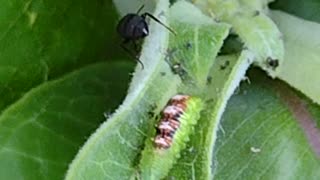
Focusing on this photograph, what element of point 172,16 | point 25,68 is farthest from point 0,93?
point 172,16

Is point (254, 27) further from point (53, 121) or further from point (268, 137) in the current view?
point (53, 121)

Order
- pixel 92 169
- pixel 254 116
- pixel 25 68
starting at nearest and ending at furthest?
pixel 92 169 → pixel 254 116 → pixel 25 68

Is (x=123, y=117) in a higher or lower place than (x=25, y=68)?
higher

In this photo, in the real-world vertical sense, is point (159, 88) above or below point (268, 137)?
above

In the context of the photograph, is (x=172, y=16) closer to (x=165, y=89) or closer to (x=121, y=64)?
(x=165, y=89)

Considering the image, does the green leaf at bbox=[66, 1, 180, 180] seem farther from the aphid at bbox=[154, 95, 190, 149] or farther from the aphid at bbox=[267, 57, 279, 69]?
the aphid at bbox=[267, 57, 279, 69]

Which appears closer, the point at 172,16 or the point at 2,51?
the point at 172,16

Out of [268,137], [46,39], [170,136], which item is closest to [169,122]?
[170,136]
